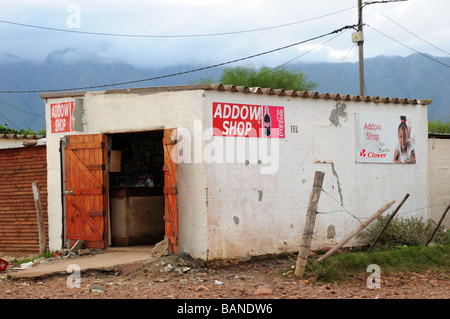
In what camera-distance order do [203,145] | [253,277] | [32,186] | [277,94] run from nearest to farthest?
[253,277]
[203,145]
[277,94]
[32,186]

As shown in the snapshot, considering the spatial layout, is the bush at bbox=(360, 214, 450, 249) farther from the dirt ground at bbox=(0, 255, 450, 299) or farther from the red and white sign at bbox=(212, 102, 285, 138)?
the red and white sign at bbox=(212, 102, 285, 138)

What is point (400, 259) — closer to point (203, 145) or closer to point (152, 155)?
point (203, 145)

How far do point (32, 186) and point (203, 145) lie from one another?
15.0 feet

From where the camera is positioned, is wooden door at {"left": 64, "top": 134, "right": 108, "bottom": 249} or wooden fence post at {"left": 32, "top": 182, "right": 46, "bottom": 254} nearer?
wooden door at {"left": 64, "top": 134, "right": 108, "bottom": 249}

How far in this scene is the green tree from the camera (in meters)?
37.1

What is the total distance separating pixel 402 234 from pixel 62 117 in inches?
293

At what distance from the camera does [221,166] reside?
9695mm

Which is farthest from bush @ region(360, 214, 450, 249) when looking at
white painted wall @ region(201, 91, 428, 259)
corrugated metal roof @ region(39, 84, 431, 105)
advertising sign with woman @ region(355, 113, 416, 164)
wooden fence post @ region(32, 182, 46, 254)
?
wooden fence post @ region(32, 182, 46, 254)

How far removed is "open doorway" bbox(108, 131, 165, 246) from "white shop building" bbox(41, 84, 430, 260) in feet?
0.08

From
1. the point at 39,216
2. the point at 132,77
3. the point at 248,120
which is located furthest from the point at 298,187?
the point at 132,77

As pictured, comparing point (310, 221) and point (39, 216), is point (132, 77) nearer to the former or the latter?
point (39, 216)

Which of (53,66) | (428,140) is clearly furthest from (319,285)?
(53,66)

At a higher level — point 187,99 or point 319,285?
point 187,99
